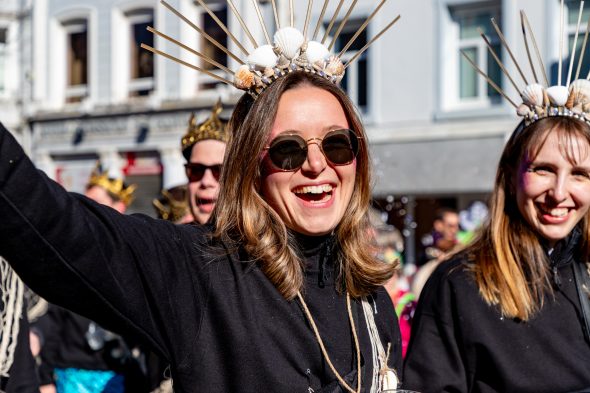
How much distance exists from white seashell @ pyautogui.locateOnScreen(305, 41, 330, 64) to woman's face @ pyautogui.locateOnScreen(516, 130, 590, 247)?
3.18 ft

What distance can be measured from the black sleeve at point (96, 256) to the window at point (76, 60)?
15.7 metres

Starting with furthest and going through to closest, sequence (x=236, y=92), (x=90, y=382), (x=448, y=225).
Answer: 1. (x=236, y=92)
2. (x=448, y=225)
3. (x=90, y=382)

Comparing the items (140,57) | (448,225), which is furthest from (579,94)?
(140,57)

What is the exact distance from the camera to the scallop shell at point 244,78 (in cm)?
226

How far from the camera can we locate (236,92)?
13.8 m

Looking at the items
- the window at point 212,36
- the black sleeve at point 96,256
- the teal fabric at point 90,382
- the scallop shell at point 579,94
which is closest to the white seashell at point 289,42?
the black sleeve at point 96,256

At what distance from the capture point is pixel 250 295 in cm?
200

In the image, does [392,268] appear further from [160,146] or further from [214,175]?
[160,146]

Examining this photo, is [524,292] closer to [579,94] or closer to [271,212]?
[579,94]

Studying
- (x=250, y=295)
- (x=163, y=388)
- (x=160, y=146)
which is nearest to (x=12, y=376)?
(x=163, y=388)

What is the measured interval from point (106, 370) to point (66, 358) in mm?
261

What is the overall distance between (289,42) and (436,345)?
46.0 inches

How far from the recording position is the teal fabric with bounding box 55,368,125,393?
4.09m

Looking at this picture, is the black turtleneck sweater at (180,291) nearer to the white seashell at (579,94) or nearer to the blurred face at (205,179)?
the white seashell at (579,94)
